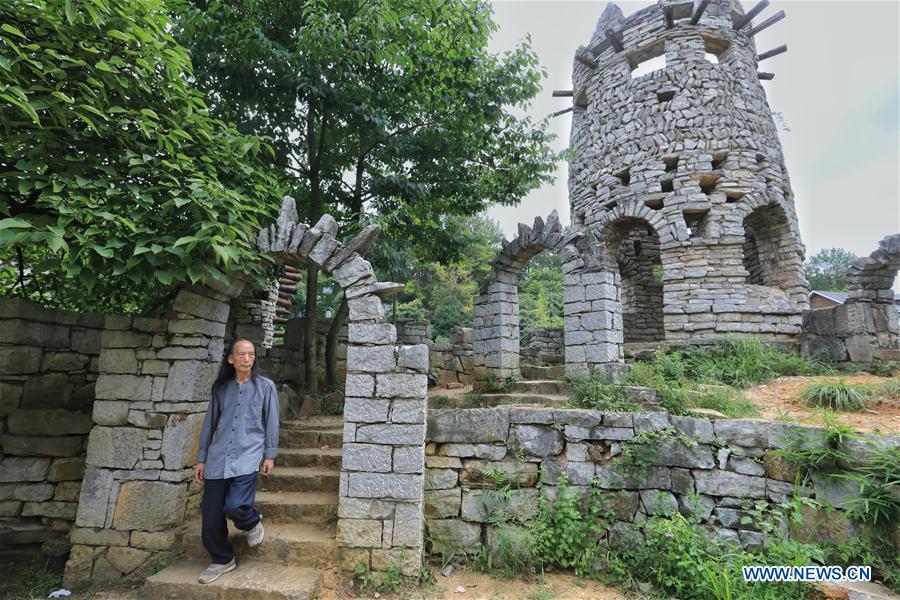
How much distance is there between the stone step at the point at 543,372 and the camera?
6704mm

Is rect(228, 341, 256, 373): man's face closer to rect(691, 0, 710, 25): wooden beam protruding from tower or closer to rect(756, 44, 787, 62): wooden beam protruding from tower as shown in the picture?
rect(691, 0, 710, 25): wooden beam protruding from tower

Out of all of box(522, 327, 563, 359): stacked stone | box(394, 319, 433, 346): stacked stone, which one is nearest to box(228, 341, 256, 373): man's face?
box(394, 319, 433, 346): stacked stone

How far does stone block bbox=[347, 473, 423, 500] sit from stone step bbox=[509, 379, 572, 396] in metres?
2.75

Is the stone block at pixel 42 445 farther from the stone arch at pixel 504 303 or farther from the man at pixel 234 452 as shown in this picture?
the stone arch at pixel 504 303

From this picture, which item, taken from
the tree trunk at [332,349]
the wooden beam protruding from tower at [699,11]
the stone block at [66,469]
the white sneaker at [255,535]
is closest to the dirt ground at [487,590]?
the white sneaker at [255,535]

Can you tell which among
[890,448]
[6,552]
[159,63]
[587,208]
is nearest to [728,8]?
[587,208]

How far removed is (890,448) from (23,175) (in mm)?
7321

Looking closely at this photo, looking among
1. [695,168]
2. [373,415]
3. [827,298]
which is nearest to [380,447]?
[373,415]

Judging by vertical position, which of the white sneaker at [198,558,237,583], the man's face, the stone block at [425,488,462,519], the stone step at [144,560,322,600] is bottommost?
the stone step at [144,560,322,600]

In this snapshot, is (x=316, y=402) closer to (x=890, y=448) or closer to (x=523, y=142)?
(x=523, y=142)

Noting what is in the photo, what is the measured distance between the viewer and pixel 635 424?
4.12 metres

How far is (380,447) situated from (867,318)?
28.7 ft

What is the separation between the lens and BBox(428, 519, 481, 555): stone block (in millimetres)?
4047

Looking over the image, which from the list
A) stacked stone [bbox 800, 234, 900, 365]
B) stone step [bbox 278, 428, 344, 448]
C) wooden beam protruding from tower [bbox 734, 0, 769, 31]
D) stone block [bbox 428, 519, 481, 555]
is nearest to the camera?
stone block [bbox 428, 519, 481, 555]
